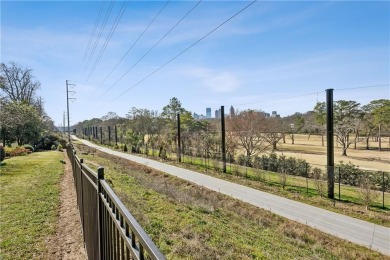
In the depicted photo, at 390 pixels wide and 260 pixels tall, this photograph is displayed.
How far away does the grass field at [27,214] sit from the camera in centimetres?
463

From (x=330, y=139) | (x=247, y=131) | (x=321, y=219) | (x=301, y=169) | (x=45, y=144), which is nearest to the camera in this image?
(x=321, y=219)

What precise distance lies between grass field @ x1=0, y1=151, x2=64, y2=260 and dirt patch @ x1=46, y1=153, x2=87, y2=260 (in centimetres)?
14

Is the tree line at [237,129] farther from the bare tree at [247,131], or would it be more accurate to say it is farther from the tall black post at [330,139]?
the tall black post at [330,139]

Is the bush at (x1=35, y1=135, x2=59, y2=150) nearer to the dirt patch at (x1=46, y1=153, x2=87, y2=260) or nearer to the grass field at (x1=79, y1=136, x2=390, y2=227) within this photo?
the grass field at (x1=79, y1=136, x2=390, y2=227)

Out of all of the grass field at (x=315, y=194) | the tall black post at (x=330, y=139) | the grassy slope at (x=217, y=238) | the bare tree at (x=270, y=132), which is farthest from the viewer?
the bare tree at (x=270, y=132)

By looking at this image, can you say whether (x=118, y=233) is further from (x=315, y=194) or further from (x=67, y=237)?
(x=315, y=194)

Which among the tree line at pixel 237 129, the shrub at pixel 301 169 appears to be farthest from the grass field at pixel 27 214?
the tree line at pixel 237 129

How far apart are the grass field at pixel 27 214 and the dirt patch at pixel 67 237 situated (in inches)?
5.3

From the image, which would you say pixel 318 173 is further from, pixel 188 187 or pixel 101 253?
pixel 101 253

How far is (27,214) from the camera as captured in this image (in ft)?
21.1

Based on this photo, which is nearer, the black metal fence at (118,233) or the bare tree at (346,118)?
the black metal fence at (118,233)

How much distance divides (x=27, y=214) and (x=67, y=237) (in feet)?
6.19

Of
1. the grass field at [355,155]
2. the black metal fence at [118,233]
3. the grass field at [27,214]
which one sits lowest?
the grass field at [355,155]

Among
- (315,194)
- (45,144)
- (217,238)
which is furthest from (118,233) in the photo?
(45,144)
